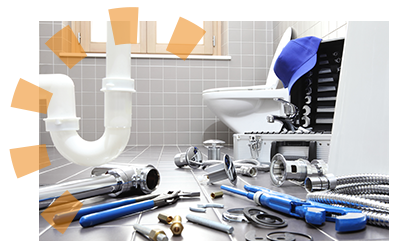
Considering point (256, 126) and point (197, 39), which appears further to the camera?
point (197, 39)

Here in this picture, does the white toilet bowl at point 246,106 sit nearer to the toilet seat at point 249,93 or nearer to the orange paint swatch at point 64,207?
the toilet seat at point 249,93

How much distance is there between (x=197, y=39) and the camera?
293 cm

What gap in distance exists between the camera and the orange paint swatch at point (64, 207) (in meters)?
0.48

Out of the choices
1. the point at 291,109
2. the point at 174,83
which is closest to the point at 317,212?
the point at 291,109

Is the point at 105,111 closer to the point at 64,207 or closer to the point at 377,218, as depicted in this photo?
the point at 64,207

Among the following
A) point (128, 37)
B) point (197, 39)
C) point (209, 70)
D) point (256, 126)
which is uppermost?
point (197, 39)

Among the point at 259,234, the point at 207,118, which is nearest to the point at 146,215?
the point at 259,234

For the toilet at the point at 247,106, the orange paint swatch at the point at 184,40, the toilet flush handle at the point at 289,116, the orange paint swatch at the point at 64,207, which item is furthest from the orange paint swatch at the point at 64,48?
the orange paint swatch at the point at 64,207

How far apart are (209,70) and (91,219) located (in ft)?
7.74

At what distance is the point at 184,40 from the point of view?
2818mm

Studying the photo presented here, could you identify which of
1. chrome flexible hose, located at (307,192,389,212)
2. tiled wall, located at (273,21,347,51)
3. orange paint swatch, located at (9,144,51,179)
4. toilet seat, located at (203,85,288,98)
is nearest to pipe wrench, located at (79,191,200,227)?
orange paint swatch, located at (9,144,51,179)

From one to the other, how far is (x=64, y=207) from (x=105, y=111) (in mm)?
195

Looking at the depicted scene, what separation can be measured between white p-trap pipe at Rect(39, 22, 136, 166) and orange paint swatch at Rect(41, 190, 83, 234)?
7cm

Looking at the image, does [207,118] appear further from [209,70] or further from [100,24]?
[100,24]
